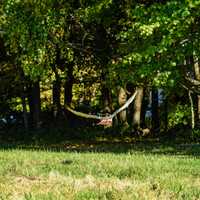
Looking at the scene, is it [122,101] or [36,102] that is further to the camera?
[36,102]

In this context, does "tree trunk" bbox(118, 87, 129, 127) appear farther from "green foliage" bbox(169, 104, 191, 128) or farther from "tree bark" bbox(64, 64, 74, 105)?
"tree bark" bbox(64, 64, 74, 105)

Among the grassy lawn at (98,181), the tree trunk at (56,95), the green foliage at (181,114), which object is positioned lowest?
the grassy lawn at (98,181)

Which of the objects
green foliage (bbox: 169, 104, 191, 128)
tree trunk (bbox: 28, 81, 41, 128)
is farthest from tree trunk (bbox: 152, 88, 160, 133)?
tree trunk (bbox: 28, 81, 41, 128)

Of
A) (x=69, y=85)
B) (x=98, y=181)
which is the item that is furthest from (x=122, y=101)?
(x=98, y=181)

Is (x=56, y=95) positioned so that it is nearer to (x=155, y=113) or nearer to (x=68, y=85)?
(x=68, y=85)

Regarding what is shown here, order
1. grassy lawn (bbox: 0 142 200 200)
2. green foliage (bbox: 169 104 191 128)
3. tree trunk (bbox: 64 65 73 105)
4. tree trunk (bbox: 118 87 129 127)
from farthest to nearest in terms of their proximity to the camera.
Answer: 1. tree trunk (bbox: 64 65 73 105)
2. tree trunk (bbox: 118 87 129 127)
3. green foliage (bbox: 169 104 191 128)
4. grassy lawn (bbox: 0 142 200 200)

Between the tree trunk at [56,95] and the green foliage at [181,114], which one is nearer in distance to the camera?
the green foliage at [181,114]

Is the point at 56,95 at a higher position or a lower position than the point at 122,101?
higher

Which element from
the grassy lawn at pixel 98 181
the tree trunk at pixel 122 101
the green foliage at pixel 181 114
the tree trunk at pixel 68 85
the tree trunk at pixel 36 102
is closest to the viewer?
the grassy lawn at pixel 98 181

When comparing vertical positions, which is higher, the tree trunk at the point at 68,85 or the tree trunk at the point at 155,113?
the tree trunk at the point at 68,85

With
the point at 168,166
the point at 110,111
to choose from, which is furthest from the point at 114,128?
the point at 168,166

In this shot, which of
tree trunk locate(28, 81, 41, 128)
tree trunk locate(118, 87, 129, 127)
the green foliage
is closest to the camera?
the green foliage

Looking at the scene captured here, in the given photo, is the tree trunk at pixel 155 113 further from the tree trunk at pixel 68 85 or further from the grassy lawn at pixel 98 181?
the grassy lawn at pixel 98 181

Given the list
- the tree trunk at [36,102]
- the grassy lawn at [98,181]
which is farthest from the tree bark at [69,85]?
the grassy lawn at [98,181]
